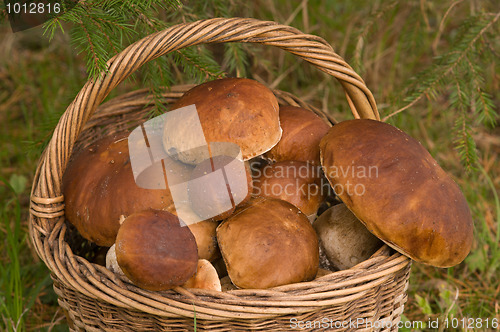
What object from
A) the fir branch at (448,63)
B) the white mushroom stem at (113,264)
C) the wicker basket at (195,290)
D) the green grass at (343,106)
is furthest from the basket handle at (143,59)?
the fir branch at (448,63)

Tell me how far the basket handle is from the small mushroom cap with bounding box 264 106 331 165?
0.23 m

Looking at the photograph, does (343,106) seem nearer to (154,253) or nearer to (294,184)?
(294,184)

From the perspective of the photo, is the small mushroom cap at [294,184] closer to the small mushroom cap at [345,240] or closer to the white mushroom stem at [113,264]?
the small mushroom cap at [345,240]

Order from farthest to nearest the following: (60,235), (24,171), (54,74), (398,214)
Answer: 1. (54,74)
2. (24,171)
3. (60,235)
4. (398,214)

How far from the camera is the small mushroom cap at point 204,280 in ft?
4.56

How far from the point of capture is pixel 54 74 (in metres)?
3.86

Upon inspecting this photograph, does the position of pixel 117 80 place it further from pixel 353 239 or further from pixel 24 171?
pixel 24 171

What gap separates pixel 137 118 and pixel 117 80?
69 cm

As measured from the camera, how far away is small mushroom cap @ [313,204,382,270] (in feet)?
5.50

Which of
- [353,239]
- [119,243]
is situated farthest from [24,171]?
[353,239]

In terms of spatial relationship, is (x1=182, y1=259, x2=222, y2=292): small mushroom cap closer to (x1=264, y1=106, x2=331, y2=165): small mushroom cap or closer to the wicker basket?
the wicker basket

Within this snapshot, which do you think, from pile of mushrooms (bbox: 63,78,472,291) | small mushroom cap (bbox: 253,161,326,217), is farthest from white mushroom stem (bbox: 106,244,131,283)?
small mushroom cap (bbox: 253,161,326,217)

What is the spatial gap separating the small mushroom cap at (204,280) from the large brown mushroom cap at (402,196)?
49 cm

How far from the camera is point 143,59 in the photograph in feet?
4.92
